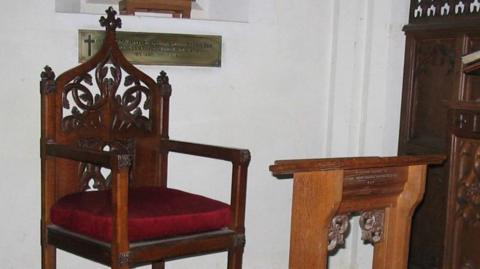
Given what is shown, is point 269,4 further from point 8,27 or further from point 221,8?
point 8,27

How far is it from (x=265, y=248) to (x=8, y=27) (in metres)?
1.55

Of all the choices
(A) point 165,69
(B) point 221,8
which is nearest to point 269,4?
(B) point 221,8

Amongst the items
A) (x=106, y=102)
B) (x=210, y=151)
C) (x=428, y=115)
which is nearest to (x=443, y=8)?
(x=428, y=115)

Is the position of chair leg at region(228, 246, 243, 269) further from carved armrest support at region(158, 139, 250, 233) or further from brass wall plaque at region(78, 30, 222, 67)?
brass wall plaque at region(78, 30, 222, 67)

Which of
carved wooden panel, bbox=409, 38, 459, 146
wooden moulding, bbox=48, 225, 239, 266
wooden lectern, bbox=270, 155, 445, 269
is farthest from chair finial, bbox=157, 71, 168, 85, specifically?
carved wooden panel, bbox=409, 38, 459, 146

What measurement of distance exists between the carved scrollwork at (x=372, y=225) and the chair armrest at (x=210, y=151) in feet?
1.72

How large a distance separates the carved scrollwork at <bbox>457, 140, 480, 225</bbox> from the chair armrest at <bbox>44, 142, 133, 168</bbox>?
1113mm

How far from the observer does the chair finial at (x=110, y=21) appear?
2652 millimetres

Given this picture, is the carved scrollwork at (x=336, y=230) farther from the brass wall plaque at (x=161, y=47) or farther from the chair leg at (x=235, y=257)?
the brass wall plaque at (x=161, y=47)

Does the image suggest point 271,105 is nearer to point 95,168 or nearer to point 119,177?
point 95,168

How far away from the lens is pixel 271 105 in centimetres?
321

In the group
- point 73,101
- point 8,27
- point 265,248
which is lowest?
point 265,248

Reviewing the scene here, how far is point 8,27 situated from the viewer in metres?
2.73

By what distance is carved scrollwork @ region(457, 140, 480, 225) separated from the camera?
228 centimetres
